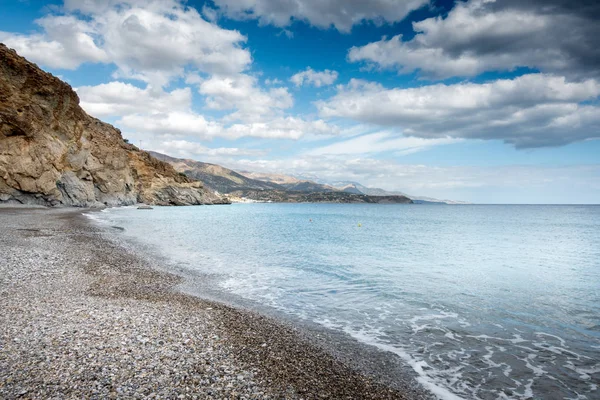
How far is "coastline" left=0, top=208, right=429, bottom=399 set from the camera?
562 cm

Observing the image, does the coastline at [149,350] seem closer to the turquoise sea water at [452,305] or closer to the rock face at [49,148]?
the turquoise sea water at [452,305]

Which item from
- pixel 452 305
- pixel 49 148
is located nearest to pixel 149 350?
pixel 452 305

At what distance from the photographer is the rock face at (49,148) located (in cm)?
5137

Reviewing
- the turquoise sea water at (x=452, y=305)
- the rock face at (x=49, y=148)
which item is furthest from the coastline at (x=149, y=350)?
the rock face at (x=49, y=148)

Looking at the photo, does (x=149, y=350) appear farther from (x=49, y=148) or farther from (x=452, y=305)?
(x=49, y=148)

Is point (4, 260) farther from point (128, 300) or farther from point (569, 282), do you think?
point (569, 282)

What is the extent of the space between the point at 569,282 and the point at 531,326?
35.5 feet

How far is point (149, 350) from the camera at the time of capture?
7.01 meters

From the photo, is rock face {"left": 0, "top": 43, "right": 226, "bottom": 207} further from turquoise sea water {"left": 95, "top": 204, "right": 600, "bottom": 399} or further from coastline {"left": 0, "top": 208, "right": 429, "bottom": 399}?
coastline {"left": 0, "top": 208, "right": 429, "bottom": 399}

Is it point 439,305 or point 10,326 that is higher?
point 10,326

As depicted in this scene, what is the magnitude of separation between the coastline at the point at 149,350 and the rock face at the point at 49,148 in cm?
5396

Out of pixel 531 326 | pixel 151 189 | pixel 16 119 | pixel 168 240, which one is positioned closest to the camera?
pixel 531 326

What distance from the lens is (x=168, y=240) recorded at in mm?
32562

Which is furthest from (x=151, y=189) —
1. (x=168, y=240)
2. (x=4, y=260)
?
(x=4, y=260)
